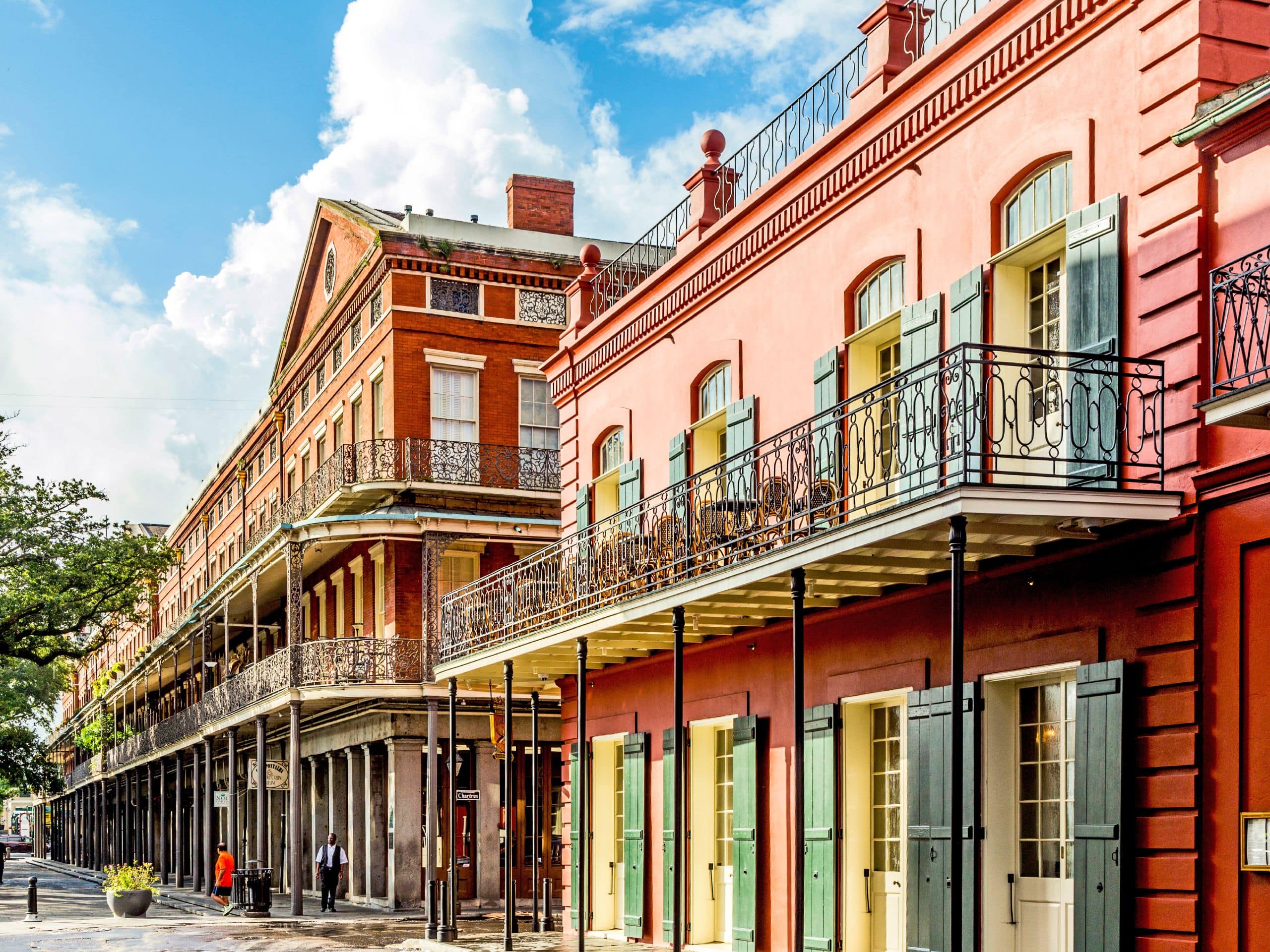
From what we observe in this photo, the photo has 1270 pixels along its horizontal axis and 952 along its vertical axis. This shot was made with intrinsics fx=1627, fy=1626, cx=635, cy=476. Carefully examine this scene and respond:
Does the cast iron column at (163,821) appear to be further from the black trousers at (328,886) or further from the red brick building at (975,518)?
the red brick building at (975,518)

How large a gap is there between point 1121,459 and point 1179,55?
2.52 m

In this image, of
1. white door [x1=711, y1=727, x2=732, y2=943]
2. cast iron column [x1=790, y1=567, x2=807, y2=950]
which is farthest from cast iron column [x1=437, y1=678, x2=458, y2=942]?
cast iron column [x1=790, y1=567, x2=807, y2=950]

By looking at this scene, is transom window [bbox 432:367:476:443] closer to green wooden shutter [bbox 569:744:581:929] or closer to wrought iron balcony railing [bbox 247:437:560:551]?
wrought iron balcony railing [bbox 247:437:560:551]

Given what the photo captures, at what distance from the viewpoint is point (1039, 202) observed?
11422 mm

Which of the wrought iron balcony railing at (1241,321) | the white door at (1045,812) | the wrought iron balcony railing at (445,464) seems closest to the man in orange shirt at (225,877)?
the wrought iron balcony railing at (445,464)

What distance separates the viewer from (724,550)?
1415cm

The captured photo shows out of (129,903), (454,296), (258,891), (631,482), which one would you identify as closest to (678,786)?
(631,482)

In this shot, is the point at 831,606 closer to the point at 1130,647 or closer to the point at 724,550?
the point at 724,550

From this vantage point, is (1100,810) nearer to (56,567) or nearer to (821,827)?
(821,827)

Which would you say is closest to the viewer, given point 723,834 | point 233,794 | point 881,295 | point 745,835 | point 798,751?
point 798,751

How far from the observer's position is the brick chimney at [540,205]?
105 feet

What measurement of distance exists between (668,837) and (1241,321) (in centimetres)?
933

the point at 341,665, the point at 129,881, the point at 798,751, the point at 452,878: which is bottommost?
the point at 129,881

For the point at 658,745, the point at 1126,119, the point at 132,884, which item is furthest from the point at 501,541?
the point at 1126,119
